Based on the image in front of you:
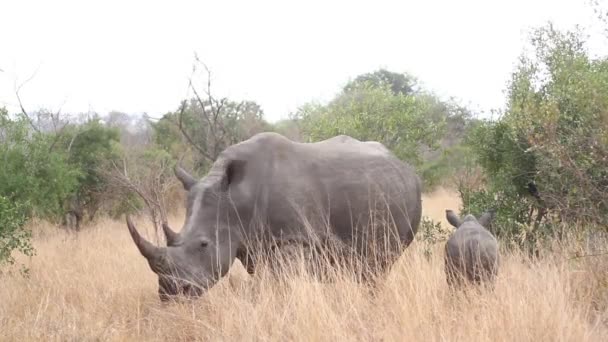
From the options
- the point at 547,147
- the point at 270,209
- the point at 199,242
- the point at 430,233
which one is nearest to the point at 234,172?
the point at 270,209

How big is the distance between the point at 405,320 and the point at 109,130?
11.5m

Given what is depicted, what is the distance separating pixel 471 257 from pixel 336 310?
1190mm

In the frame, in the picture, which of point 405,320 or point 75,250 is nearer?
point 405,320

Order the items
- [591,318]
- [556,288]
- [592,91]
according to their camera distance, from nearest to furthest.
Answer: [556,288], [591,318], [592,91]

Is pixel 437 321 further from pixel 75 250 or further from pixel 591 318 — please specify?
pixel 75 250

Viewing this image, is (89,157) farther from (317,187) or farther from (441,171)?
(441,171)

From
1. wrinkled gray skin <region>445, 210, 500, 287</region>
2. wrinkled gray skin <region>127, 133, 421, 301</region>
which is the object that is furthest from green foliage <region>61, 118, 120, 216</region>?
wrinkled gray skin <region>445, 210, 500, 287</region>

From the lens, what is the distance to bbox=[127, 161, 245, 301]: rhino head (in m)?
4.93

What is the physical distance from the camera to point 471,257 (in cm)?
496

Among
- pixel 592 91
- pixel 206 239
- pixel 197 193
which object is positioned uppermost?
pixel 592 91

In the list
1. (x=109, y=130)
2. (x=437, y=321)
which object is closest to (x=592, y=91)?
(x=437, y=321)

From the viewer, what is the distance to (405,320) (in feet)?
12.9

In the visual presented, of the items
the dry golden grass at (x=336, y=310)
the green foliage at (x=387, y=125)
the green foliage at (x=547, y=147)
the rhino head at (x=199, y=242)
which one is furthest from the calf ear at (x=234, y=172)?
the green foliage at (x=387, y=125)

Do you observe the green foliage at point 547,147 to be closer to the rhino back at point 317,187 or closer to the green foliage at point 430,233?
the green foliage at point 430,233
